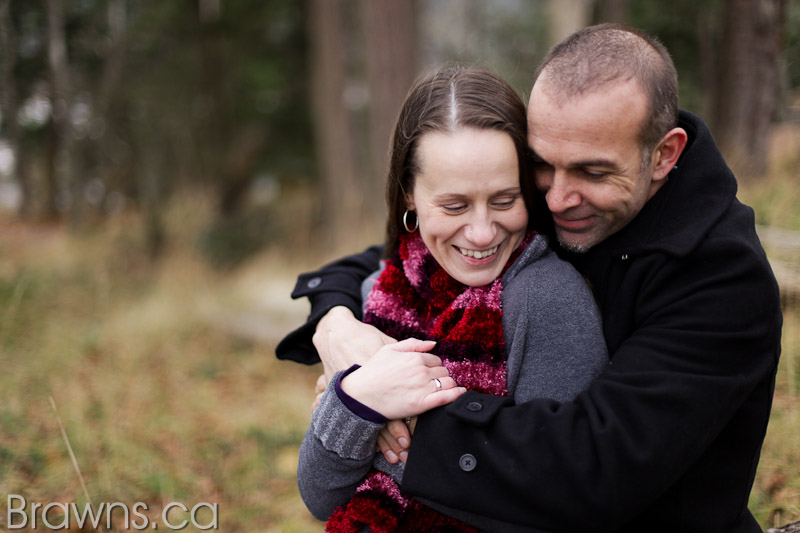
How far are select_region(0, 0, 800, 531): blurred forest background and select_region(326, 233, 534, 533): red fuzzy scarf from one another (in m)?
0.82

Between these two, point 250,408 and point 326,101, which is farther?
point 326,101

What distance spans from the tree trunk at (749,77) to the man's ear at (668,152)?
5.23 meters

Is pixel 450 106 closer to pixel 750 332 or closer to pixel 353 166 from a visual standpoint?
pixel 750 332

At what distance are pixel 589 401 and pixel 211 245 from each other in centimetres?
1084

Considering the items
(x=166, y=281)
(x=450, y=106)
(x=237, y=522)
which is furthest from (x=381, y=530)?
(x=166, y=281)

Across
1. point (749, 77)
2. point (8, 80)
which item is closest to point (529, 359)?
point (749, 77)

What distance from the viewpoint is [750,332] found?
167 centimetres

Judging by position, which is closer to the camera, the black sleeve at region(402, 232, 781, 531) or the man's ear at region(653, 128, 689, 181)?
the black sleeve at region(402, 232, 781, 531)

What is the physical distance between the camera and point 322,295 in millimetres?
2658

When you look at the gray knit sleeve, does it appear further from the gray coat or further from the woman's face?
the woman's face

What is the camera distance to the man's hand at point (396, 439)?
1.98 meters

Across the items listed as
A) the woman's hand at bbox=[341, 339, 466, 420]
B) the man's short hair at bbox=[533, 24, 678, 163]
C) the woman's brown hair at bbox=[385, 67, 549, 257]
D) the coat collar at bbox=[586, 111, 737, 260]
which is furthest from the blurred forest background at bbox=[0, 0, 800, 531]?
the woman's hand at bbox=[341, 339, 466, 420]

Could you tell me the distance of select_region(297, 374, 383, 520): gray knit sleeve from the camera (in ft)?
6.45

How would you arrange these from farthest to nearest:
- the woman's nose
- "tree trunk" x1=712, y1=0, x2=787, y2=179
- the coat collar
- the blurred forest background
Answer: "tree trunk" x1=712, y1=0, x2=787, y2=179, the blurred forest background, the woman's nose, the coat collar
